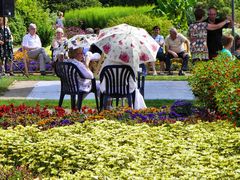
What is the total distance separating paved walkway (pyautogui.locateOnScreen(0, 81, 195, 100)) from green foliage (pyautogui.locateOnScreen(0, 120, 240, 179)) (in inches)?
267

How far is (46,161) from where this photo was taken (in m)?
7.99

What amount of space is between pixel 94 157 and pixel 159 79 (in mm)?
12646

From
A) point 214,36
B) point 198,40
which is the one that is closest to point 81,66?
→ point 214,36

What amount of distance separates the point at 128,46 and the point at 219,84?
2601 millimetres

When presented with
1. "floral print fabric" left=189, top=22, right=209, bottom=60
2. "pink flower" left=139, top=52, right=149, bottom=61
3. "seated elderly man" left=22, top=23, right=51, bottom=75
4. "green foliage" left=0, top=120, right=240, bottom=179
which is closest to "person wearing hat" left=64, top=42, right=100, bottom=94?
"pink flower" left=139, top=52, right=149, bottom=61

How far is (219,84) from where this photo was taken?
37.4ft

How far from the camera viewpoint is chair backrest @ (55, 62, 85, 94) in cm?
1348

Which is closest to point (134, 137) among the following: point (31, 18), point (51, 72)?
point (51, 72)

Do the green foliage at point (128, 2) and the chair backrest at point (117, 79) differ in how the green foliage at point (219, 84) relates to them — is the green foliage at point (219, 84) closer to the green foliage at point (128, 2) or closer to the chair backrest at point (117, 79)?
the chair backrest at point (117, 79)

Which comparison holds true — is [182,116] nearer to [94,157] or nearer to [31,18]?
[94,157]

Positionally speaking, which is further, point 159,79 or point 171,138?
point 159,79

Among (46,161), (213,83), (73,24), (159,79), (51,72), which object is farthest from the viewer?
(73,24)

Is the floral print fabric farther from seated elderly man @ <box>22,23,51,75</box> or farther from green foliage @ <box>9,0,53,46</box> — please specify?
green foliage @ <box>9,0,53,46</box>

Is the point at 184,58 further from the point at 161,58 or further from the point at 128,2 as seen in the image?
the point at 128,2
